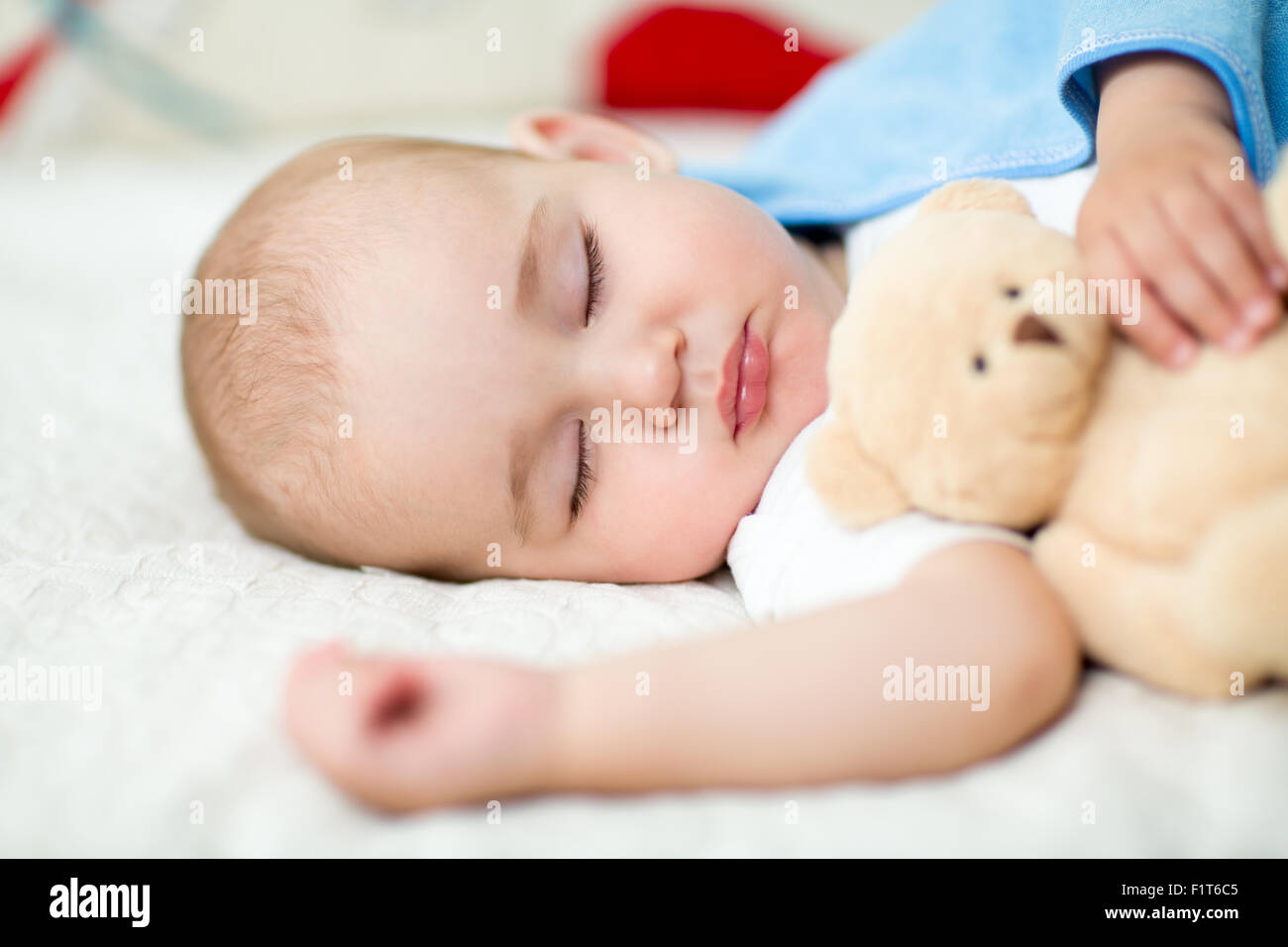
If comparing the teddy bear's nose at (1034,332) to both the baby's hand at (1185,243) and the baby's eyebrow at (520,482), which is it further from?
the baby's eyebrow at (520,482)

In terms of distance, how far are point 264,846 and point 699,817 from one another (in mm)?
253

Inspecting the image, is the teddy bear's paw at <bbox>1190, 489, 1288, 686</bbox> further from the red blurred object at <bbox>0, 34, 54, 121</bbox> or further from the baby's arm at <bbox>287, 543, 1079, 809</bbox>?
the red blurred object at <bbox>0, 34, 54, 121</bbox>

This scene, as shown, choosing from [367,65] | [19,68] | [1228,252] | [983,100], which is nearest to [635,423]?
Result: [1228,252]

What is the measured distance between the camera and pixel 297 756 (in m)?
0.65

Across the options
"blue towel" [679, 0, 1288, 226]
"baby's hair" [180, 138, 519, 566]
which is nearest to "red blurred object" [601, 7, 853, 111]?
"blue towel" [679, 0, 1288, 226]

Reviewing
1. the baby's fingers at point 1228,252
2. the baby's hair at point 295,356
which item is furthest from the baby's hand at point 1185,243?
the baby's hair at point 295,356

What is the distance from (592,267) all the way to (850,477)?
40 cm

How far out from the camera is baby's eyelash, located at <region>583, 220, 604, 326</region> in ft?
3.20

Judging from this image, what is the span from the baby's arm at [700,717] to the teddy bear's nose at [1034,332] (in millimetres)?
152

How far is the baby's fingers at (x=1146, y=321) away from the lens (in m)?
0.62

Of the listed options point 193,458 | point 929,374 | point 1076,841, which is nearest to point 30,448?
point 193,458

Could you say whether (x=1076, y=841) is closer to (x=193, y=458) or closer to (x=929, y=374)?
(x=929, y=374)

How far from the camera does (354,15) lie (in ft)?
9.02

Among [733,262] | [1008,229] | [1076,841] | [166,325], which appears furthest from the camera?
[166,325]
